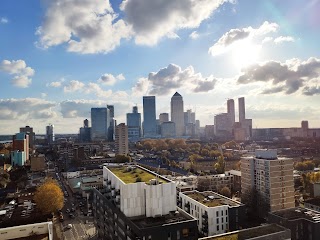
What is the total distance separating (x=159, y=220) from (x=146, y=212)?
4.75ft

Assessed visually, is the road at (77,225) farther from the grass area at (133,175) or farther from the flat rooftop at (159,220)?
the flat rooftop at (159,220)

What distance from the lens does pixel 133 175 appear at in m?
29.6

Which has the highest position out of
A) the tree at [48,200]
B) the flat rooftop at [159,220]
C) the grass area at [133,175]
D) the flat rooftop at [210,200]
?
the grass area at [133,175]

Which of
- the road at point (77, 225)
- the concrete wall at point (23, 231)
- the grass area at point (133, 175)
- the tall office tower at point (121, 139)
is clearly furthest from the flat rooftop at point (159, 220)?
the tall office tower at point (121, 139)

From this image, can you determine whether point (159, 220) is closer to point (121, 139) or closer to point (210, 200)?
point (210, 200)

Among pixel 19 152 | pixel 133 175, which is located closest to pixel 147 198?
pixel 133 175

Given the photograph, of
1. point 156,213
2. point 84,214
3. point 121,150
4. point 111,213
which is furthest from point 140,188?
point 121,150

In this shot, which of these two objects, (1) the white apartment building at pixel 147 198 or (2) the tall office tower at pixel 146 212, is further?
(1) the white apartment building at pixel 147 198

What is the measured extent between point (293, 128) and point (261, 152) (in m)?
173

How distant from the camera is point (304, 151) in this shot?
99000mm

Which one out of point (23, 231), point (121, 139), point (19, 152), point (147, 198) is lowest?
point (23, 231)

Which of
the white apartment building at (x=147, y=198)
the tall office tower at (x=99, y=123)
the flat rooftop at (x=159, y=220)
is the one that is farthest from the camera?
the tall office tower at (x=99, y=123)

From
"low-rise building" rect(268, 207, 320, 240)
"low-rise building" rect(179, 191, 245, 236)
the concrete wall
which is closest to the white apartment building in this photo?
the concrete wall

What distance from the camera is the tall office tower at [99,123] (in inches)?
7641
